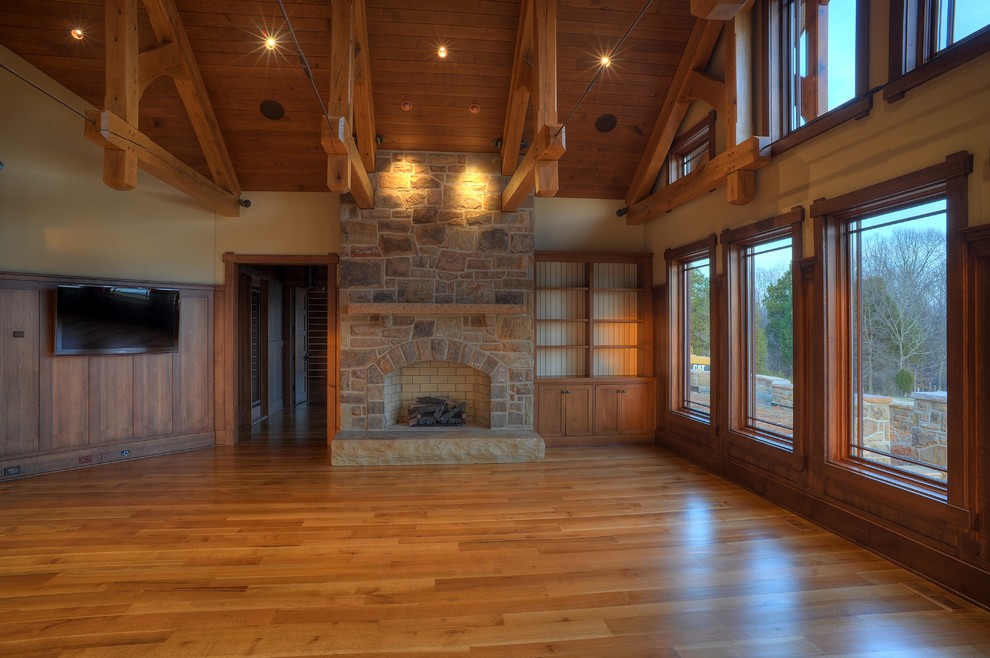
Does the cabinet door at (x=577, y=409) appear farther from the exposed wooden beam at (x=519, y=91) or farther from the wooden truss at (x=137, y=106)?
the wooden truss at (x=137, y=106)

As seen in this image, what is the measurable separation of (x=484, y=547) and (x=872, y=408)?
2935mm

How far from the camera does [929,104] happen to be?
288 cm

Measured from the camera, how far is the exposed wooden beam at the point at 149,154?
137 inches

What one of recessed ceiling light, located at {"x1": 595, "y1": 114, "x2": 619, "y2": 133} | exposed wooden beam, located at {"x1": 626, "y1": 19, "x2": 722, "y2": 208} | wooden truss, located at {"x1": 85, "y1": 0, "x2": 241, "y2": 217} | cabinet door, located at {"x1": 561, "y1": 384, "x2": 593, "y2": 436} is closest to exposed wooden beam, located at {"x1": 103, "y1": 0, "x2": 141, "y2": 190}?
wooden truss, located at {"x1": 85, "y1": 0, "x2": 241, "y2": 217}

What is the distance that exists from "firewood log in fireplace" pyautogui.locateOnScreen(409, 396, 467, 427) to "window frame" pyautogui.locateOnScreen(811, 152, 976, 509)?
150 inches

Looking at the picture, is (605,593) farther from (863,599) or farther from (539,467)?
(539,467)

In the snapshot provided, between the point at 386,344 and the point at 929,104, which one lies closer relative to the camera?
the point at 929,104

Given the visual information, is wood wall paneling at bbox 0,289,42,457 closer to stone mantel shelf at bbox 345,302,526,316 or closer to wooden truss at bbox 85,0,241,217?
wooden truss at bbox 85,0,241,217

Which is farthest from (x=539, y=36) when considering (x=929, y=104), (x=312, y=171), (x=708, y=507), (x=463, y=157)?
(x=708, y=507)

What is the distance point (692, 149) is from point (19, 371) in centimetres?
755

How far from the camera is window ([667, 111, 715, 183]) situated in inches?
203

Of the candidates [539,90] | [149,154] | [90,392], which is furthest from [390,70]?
[90,392]

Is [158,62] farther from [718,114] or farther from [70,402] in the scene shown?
[718,114]

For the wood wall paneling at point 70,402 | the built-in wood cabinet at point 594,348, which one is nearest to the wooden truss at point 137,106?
the wood wall paneling at point 70,402
